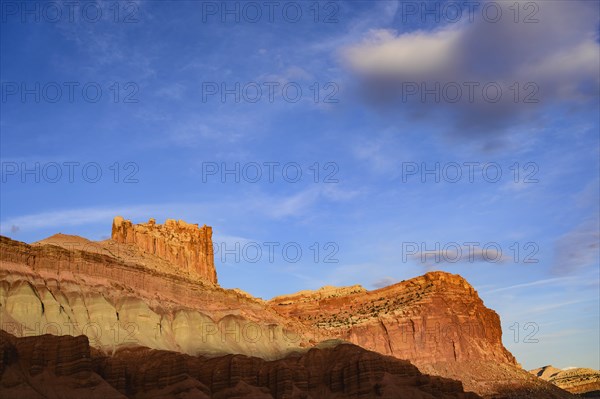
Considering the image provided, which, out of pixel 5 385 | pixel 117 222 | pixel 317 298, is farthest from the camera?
pixel 317 298

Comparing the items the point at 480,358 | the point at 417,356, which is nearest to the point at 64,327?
the point at 417,356

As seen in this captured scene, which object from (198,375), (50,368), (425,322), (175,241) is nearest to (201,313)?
(198,375)

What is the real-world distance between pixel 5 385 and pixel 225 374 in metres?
23.9

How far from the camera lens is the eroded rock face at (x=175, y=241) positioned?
354 feet

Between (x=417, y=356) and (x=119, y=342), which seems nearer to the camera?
(x=119, y=342)

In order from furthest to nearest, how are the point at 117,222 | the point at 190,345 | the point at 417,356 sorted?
the point at 417,356 → the point at 117,222 → the point at 190,345

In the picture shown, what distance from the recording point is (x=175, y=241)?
400 feet

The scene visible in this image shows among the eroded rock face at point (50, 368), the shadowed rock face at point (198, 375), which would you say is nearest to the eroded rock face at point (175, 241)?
the shadowed rock face at point (198, 375)

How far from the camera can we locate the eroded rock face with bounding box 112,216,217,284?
354ft

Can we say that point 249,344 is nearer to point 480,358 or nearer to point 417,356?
point 417,356

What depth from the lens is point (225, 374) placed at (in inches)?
2734

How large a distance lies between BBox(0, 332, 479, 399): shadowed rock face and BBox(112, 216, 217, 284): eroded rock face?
116ft

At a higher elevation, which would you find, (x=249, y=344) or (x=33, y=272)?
(x=33, y=272)

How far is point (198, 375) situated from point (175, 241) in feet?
183
